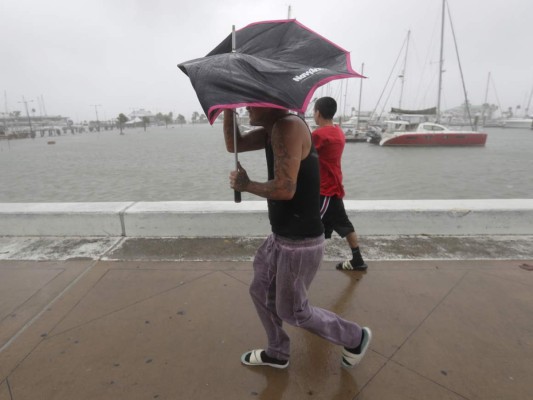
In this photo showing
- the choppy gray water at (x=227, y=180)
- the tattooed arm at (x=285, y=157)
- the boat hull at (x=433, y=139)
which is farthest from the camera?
the boat hull at (x=433, y=139)

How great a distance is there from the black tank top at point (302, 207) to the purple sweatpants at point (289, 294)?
0.06 m

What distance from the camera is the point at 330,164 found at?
3.24 metres

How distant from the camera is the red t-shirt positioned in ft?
10.4

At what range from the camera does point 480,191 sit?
615 inches

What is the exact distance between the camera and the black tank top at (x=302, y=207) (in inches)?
76.4

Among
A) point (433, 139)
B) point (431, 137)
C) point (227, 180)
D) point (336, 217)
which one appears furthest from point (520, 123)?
point (336, 217)

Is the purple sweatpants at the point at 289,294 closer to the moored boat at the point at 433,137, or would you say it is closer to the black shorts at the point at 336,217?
the black shorts at the point at 336,217

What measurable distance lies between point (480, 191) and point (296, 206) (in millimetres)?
16680

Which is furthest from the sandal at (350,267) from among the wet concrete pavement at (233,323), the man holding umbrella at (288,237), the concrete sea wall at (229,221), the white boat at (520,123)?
the white boat at (520,123)

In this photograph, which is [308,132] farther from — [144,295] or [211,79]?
[144,295]

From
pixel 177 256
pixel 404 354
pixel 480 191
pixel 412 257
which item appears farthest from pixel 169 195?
pixel 480 191

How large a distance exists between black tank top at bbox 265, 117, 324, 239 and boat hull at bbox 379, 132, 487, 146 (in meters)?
34.2

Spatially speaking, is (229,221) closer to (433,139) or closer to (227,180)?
(227,180)

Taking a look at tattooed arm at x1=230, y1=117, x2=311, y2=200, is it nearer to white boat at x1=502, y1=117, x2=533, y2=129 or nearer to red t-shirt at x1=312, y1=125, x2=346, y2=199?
red t-shirt at x1=312, y1=125, x2=346, y2=199
